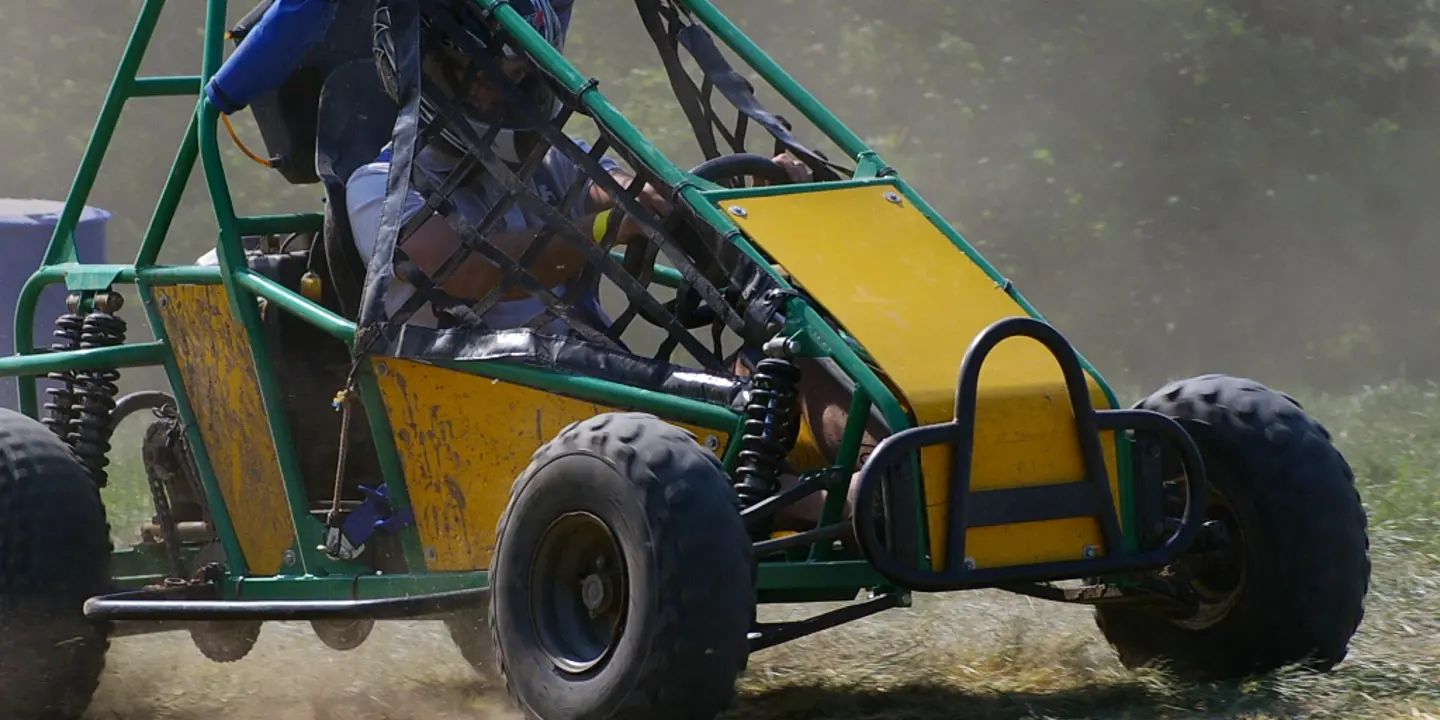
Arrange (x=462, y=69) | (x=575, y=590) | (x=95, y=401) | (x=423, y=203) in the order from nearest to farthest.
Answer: (x=575, y=590)
(x=423, y=203)
(x=462, y=69)
(x=95, y=401)

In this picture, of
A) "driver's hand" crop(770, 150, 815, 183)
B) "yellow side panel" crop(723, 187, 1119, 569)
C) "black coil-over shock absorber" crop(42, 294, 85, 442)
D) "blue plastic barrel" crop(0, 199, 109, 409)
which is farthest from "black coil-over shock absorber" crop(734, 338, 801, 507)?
"blue plastic barrel" crop(0, 199, 109, 409)

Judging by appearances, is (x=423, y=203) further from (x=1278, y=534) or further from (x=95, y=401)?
(x=1278, y=534)

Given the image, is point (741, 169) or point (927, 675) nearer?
point (741, 169)

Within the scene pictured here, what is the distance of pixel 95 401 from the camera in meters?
5.56

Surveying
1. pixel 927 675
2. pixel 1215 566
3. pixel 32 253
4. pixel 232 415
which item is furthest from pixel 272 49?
pixel 32 253

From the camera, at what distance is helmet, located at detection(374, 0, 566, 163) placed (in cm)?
492

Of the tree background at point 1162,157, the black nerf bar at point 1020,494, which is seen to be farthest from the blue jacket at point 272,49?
the tree background at point 1162,157

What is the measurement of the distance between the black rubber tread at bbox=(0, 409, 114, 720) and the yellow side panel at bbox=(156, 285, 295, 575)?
308 mm

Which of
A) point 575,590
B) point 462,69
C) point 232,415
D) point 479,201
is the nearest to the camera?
point 575,590

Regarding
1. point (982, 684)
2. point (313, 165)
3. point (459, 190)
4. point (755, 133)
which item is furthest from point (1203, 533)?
point (755, 133)

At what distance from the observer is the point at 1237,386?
4.68m

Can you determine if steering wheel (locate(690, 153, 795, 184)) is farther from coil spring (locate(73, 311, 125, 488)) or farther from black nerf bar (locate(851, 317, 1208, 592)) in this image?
coil spring (locate(73, 311, 125, 488))

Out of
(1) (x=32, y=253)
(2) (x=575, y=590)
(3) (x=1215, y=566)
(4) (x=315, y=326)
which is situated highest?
(1) (x=32, y=253)

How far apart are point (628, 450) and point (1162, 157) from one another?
37.2 feet
